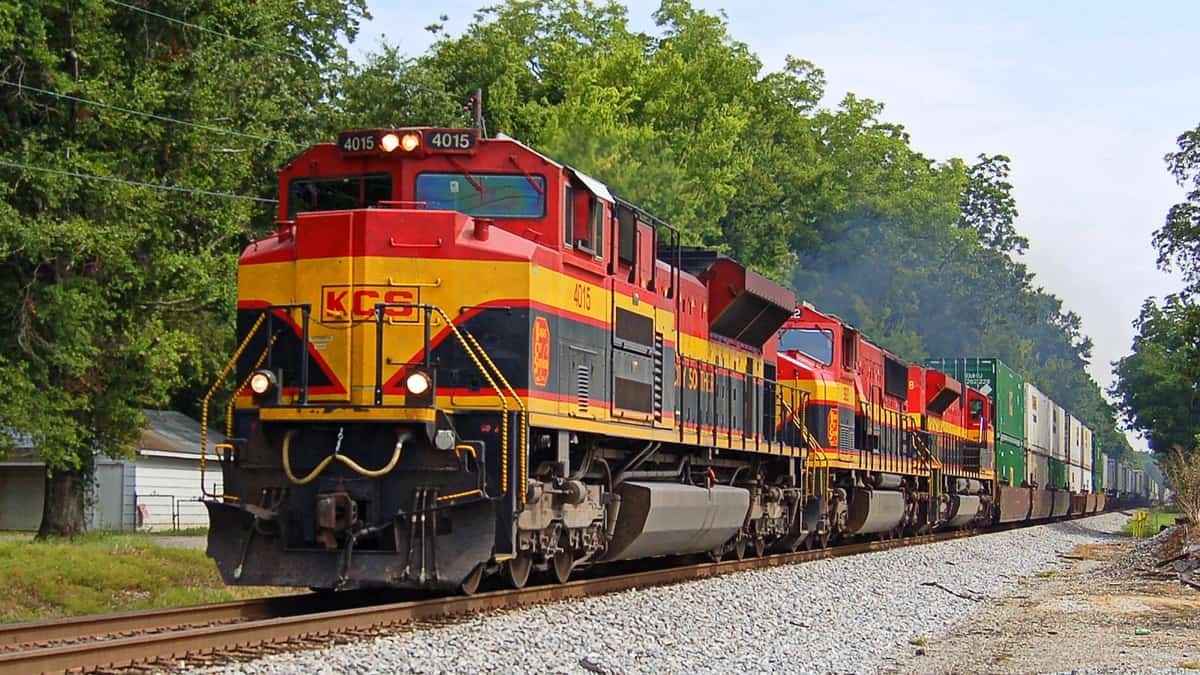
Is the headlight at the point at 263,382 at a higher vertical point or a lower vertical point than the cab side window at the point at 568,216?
lower

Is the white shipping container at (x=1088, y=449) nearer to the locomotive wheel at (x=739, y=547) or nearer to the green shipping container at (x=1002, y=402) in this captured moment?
the green shipping container at (x=1002, y=402)

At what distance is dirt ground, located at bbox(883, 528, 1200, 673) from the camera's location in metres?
9.94

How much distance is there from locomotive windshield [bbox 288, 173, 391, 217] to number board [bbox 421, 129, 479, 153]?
47 centimetres

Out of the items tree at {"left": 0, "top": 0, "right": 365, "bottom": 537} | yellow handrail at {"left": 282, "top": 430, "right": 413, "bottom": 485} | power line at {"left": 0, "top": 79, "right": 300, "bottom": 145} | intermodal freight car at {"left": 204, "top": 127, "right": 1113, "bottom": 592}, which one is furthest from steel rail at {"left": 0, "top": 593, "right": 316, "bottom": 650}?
power line at {"left": 0, "top": 79, "right": 300, "bottom": 145}

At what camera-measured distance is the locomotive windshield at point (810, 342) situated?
22.4m

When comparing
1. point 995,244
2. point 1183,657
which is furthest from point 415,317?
point 995,244

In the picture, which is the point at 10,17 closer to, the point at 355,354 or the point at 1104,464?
the point at 355,354

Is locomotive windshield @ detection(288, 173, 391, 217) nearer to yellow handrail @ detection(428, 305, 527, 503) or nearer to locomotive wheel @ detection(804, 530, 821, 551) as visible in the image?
yellow handrail @ detection(428, 305, 527, 503)

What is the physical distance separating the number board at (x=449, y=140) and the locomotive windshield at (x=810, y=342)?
37.9 feet

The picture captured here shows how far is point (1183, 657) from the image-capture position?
10344mm

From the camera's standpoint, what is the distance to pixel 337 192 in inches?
470

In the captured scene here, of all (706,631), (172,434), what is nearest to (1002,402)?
(172,434)

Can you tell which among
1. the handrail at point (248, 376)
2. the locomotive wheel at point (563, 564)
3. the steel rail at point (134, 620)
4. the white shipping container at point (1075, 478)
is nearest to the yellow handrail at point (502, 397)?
the handrail at point (248, 376)

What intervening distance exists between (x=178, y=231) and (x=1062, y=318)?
4782 inches
